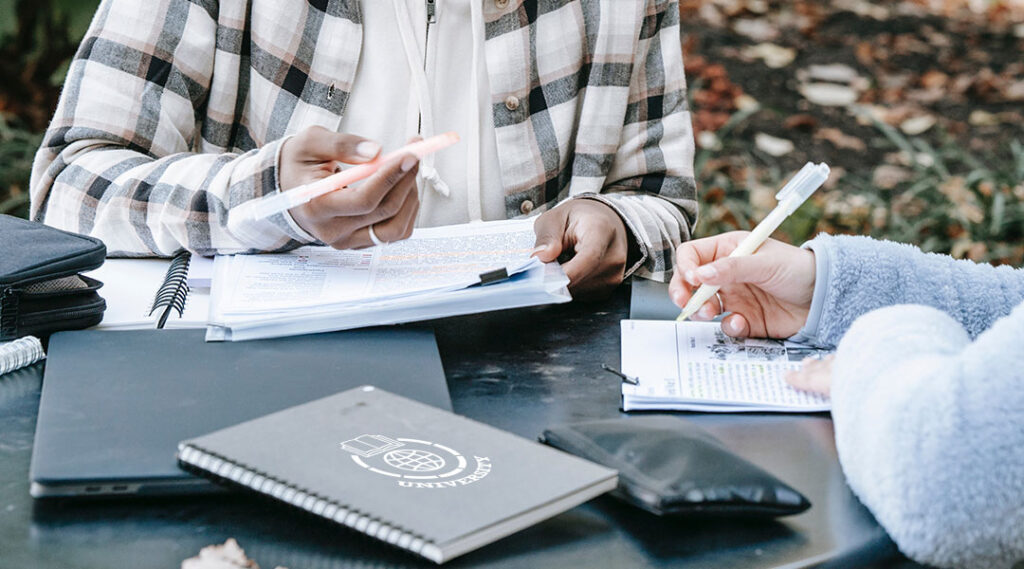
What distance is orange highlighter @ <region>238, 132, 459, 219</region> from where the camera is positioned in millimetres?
1076

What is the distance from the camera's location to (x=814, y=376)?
97 cm

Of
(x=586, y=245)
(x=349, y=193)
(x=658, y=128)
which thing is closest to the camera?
(x=349, y=193)

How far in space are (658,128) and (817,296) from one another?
0.59m

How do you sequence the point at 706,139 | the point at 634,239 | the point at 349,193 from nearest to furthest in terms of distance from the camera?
the point at 349,193 < the point at 634,239 < the point at 706,139

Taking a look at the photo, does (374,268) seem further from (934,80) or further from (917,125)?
(934,80)

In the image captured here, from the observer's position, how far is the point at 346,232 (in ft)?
3.85

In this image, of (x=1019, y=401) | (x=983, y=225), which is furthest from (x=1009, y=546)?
(x=983, y=225)

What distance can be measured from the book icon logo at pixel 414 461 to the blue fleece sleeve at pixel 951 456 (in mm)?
267

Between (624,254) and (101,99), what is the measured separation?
25.4 inches

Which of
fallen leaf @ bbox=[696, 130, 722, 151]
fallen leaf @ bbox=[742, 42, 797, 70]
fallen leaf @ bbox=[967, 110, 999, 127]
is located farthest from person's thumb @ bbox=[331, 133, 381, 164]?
fallen leaf @ bbox=[742, 42, 797, 70]

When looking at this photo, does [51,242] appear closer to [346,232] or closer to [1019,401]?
[346,232]

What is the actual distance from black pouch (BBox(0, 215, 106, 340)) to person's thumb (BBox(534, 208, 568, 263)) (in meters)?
0.44

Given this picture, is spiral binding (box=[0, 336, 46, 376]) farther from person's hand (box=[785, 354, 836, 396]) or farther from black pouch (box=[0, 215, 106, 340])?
person's hand (box=[785, 354, 836, 396])

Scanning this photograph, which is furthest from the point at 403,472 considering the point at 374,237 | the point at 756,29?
the point at 756,29
